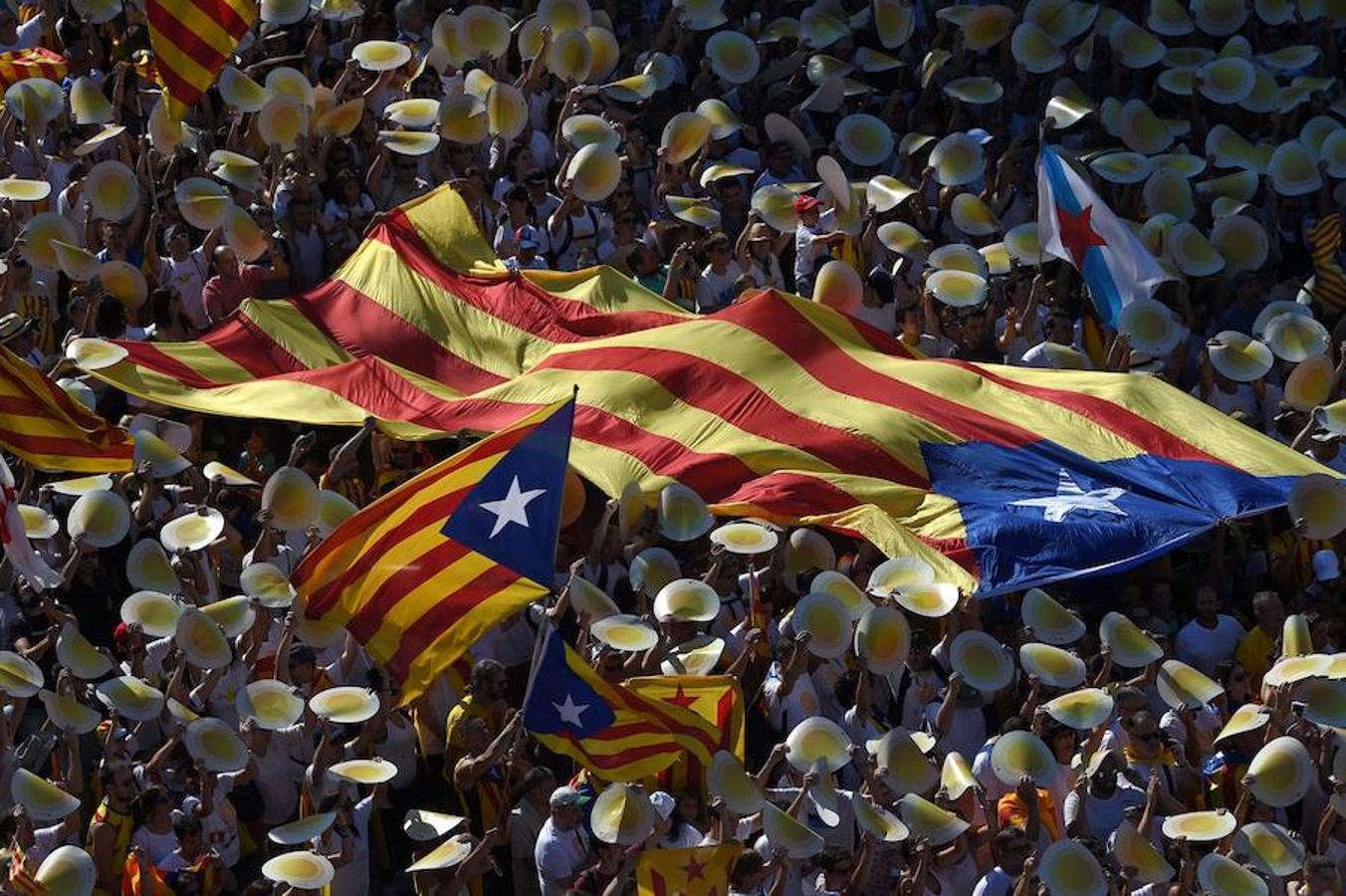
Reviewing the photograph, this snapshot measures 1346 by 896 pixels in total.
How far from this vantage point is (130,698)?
13.6m

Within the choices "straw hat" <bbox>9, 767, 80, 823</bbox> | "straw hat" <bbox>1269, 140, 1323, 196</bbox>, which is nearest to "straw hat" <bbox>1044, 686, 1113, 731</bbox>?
"straw hat" <bbox>9, 767, 80, 823</bbox>

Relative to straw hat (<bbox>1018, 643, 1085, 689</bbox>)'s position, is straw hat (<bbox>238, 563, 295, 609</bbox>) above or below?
above

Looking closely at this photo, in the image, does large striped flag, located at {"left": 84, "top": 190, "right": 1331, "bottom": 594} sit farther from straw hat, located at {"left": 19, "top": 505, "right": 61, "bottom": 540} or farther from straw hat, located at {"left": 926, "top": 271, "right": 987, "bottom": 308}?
straw hat, located at {"left": 19, "top": 505, "right": 61, "bottom": 540}

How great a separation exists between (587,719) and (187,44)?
5725 mm

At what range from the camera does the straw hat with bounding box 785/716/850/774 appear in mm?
13672

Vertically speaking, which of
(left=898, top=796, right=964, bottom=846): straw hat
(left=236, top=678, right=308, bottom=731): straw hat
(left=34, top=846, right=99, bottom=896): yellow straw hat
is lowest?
(left=898, top=796, right=964, bottom=846): straw hat

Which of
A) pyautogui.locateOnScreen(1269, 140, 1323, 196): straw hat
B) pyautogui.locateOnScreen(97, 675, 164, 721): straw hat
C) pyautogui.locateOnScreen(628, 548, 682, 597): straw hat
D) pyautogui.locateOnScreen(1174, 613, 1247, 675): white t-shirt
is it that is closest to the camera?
pyautogui.locateOnScreen(97, 675, 164, 721): straw hat

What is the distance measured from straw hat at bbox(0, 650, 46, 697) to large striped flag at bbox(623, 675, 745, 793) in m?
2.24

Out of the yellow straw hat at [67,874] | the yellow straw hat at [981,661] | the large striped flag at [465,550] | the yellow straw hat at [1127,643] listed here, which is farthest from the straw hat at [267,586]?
the yellow straw hat at [1127,643]

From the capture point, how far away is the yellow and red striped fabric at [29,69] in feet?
60.6

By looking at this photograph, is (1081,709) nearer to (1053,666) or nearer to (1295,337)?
(1053,666)

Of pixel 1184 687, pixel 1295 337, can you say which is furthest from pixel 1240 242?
pixel 1184 687

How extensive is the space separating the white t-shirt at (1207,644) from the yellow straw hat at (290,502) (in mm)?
3915

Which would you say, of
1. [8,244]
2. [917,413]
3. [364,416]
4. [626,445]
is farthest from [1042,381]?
[8,244]
